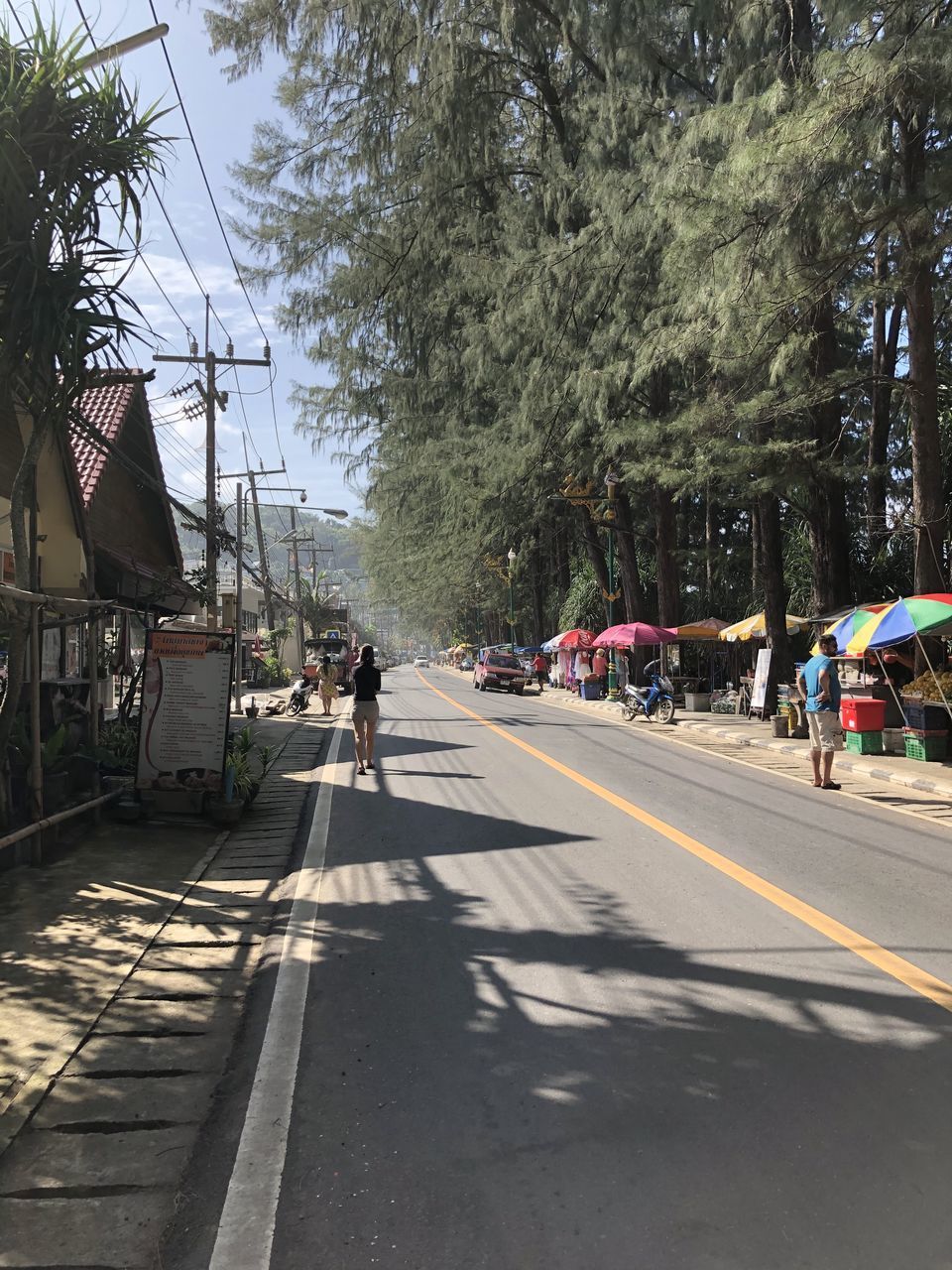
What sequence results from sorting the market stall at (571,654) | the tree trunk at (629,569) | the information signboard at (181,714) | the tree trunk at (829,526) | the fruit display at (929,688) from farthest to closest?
the market stall at (571,654) → the tree trunk at (629,569) → the tree trunk at (829,526) → the fruit display at (929,688) → the information signboard at (181,714)

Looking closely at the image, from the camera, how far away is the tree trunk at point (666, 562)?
28.0 metres

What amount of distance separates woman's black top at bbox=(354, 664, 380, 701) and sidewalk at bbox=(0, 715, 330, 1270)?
419cm

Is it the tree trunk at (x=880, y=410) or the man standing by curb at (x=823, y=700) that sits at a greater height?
the tree trunk at (x=880, y=410)

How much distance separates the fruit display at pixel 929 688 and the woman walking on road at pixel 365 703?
815 centimetres

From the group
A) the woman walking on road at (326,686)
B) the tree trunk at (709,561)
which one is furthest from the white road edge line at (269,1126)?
the tree trunk at (709,561)

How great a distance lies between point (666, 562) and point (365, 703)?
58.9 ft

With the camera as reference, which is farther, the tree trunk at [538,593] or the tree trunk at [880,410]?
the tree trunk at [538,593]

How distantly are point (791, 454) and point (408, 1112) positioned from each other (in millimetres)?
Result: 14850

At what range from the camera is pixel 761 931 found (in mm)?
5340

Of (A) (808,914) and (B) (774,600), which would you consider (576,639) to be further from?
(A) (808,914)

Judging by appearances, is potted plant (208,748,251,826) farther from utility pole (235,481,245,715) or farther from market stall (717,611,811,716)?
market stall (717,611,811,716)

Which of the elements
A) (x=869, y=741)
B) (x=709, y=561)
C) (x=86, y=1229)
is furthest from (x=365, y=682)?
(x=709, y=561)

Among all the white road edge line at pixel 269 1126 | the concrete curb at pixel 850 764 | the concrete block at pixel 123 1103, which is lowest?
the concrete block at pixel 123 1103

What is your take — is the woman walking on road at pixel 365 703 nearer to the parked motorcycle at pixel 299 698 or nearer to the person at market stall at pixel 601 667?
the parked motorcycle at pixel 299 698
